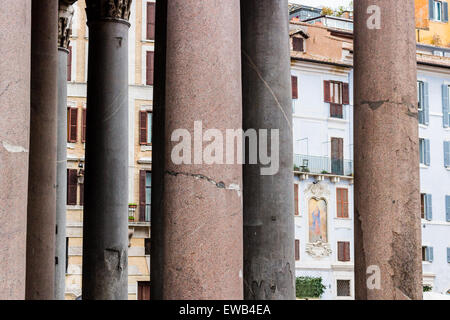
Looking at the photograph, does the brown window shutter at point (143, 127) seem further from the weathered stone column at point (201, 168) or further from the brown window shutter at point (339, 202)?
the weathered stone column at point (201, 168)

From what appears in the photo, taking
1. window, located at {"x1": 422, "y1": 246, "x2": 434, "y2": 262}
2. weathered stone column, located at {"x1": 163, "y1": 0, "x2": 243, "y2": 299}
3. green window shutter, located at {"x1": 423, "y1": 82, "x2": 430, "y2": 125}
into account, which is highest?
green window shutter, located at {"x1": 423, "y1": 82, "x2": 430, "y2": 125}

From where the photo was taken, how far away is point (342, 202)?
88062 mm

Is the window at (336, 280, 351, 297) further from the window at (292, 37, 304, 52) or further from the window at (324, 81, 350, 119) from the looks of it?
the window at (292, 37, 304, 52)

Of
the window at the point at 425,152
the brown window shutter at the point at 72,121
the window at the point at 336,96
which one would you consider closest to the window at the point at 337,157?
the window at the point at 336,96

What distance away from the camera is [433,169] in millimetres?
91875

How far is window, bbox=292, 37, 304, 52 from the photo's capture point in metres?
88.7

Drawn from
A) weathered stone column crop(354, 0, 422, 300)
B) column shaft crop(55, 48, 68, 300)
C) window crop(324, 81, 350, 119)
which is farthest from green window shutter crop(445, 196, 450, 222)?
weathered stone column crop(354, 0, 422, 300)

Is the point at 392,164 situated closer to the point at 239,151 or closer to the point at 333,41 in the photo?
the point at 239,151

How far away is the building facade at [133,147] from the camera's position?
74188 millimetres

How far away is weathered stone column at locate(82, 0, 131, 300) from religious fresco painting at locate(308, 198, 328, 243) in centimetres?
5456

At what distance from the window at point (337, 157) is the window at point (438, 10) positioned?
28771 millimetres

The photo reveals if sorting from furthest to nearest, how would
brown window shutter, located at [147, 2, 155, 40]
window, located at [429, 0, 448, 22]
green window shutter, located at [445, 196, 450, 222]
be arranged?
window, located at [429, 0, 448, 22], green window shutter, located at [445, 196, 450, 222], brown window shutter, located at [147, 2, 155, 40]

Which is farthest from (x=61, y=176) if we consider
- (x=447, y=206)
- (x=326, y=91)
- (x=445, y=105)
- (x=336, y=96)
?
(x=445, y=105)

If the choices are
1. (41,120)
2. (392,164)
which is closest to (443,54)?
(41,120)
